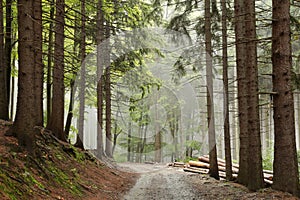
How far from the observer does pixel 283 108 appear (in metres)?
7.38

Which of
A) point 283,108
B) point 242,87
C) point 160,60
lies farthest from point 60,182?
point 160,60

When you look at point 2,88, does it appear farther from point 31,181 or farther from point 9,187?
point 9,187

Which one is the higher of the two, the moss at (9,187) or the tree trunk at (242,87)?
the tree trunk at (242,87)

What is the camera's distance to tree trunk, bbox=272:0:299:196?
732 centimetres

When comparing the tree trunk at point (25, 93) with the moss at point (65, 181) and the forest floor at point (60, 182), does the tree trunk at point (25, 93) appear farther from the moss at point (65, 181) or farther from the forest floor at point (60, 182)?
the moss at point (65, 181)

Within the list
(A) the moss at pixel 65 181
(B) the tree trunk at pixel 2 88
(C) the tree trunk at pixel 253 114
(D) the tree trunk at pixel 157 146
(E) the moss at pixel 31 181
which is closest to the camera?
(E) the moss at pixel 31 181

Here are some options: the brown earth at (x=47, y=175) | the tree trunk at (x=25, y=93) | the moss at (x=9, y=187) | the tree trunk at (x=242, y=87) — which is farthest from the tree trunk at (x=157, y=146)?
the moss at (x=9, y=187)

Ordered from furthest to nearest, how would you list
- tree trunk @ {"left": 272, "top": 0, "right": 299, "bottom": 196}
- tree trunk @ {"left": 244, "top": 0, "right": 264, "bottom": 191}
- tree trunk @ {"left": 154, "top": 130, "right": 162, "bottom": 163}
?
tree trunk @ {"left": 154, "top": 130, "right": 162, "bottom": 163}, tree trunk @ {"left": 244, "top": 0, "right": 264, "bottom": 191}, tree trunk @ {"left": 272, "top": 0, "right": 299, "bottom": 196}

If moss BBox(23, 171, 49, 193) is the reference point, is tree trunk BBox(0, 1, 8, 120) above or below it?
above

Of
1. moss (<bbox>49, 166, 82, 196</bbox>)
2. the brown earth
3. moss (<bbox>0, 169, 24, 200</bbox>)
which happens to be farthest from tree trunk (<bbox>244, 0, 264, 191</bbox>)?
moss (<bbox>0, 169, 24, 200</bbox>)

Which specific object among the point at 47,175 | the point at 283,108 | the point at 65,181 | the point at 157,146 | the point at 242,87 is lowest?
the point at 157,146

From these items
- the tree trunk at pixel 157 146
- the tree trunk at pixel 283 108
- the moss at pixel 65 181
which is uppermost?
the tree trunk at pixel 283 108

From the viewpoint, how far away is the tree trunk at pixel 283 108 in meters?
7.32

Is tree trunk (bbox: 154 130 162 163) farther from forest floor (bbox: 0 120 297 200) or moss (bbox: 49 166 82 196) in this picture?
moss (bbox: 49 166 82 196)
